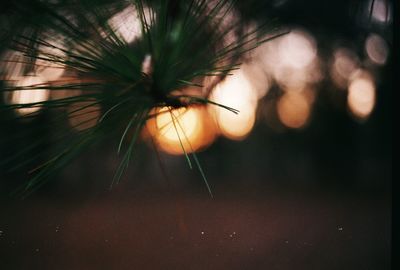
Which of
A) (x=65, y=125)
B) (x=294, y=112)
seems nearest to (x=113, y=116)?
(x=65, y=125)

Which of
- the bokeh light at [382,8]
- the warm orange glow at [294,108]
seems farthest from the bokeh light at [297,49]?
the bokeh light at [382,8]

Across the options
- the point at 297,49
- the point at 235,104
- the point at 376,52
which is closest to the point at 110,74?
the point at 235,104

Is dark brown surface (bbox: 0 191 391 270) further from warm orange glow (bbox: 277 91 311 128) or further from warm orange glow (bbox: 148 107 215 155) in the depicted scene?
warm orange glow (bbox: 277 91 311 128)

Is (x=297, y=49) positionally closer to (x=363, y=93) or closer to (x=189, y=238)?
(x=363, y=93)

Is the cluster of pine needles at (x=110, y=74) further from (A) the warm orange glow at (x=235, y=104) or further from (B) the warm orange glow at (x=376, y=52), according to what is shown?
(B) the warm orange glow at (x=376, y=52)

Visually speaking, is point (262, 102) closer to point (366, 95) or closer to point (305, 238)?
point (366, 95)

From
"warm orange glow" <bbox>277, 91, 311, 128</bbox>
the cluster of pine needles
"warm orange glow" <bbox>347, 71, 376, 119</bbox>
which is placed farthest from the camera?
"warm orange glow" <bbox>277, 91, 311, 128</bbox>

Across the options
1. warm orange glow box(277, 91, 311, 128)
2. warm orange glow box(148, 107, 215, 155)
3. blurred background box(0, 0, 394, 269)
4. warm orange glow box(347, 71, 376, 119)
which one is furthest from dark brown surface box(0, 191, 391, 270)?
warm orange glow box(277, 91, 311, 128)
